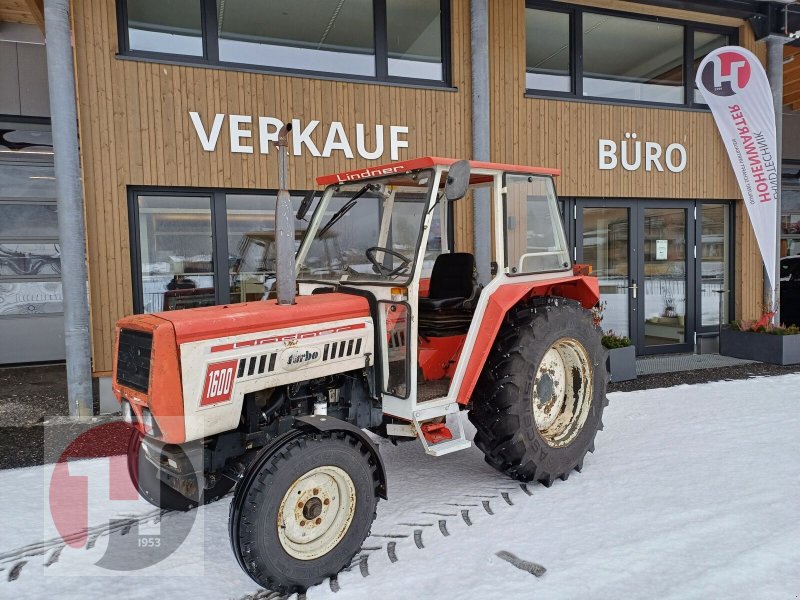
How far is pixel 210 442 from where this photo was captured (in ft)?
9.29

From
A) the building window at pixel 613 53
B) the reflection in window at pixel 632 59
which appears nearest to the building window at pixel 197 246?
the building window at pixel 613 53

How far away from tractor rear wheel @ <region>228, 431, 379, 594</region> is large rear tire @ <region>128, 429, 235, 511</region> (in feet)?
2.10

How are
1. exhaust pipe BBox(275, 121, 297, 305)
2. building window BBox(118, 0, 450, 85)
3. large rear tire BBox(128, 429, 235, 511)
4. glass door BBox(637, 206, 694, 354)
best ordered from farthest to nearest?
glass door BBox(637, 206, 694, 354)
building window BBox(118, 0, 450, 85)
large rear tire BBox(128, 429, 235, 511)
exhaust pipe BBox(275, 121, 297, 305)

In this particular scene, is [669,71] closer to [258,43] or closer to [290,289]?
[258,43]

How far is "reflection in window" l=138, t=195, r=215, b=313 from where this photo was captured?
616 cm

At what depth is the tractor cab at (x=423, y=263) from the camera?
3.22 meters

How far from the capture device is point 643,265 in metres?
8.25

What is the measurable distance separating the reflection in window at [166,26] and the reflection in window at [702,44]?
6.76m

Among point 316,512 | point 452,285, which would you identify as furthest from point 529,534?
point 452,285

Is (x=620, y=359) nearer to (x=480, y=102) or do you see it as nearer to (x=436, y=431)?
(x=480, y=102)

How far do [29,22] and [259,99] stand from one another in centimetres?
429

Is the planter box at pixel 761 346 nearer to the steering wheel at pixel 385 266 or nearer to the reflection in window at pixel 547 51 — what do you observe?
the reflection in window at pixel 547 51

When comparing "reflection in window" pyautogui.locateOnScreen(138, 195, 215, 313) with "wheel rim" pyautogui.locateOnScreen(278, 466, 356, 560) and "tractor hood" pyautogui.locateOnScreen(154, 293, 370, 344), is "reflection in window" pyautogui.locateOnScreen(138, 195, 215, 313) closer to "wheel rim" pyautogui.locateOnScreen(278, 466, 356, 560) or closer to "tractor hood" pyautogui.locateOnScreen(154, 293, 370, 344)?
"tractor hood" pyautogui.locateOnScreen(154, 293, 370, 344)

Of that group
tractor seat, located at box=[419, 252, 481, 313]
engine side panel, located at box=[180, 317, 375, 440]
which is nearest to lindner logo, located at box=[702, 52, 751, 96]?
tractor seat, located at box=[419, 252, 481, 313]
